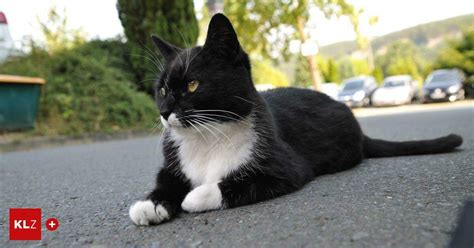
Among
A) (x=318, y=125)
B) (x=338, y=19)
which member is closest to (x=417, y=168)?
(x=318, y=125)

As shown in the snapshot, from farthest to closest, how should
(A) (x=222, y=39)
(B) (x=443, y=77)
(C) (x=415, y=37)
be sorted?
(C) (x=415, y=37), (B) (x=443, y=77), (A) (x=222, y=39)

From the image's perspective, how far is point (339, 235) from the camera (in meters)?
1.48

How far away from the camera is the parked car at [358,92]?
1909cm

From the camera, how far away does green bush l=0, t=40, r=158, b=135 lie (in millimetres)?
8852

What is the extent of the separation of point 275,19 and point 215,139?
18.5 meters

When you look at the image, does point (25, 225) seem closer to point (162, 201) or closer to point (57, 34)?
point (162, 201)

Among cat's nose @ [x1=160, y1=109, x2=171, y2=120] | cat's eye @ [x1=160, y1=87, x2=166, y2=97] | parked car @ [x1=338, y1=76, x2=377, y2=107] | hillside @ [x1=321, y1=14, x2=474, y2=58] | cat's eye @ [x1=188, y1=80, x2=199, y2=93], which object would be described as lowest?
parked car @ [x1=338, y1=76, x2=377, y2=107]

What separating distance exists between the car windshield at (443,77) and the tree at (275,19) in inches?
212

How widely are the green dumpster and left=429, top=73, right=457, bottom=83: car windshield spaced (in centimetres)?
1705

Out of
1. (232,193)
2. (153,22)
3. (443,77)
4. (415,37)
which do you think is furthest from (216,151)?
(415,37)

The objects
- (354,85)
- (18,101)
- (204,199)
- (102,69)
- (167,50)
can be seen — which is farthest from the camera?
(354,85)

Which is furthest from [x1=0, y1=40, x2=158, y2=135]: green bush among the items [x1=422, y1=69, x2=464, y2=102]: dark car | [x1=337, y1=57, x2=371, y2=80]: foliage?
[x1=337, y1=57, x2=371, y2=80]: foliage

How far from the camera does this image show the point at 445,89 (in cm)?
1722

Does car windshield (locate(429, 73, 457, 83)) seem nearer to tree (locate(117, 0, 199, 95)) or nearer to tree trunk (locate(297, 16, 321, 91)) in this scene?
tree trunk (locate(297, 16, 321, 91))
